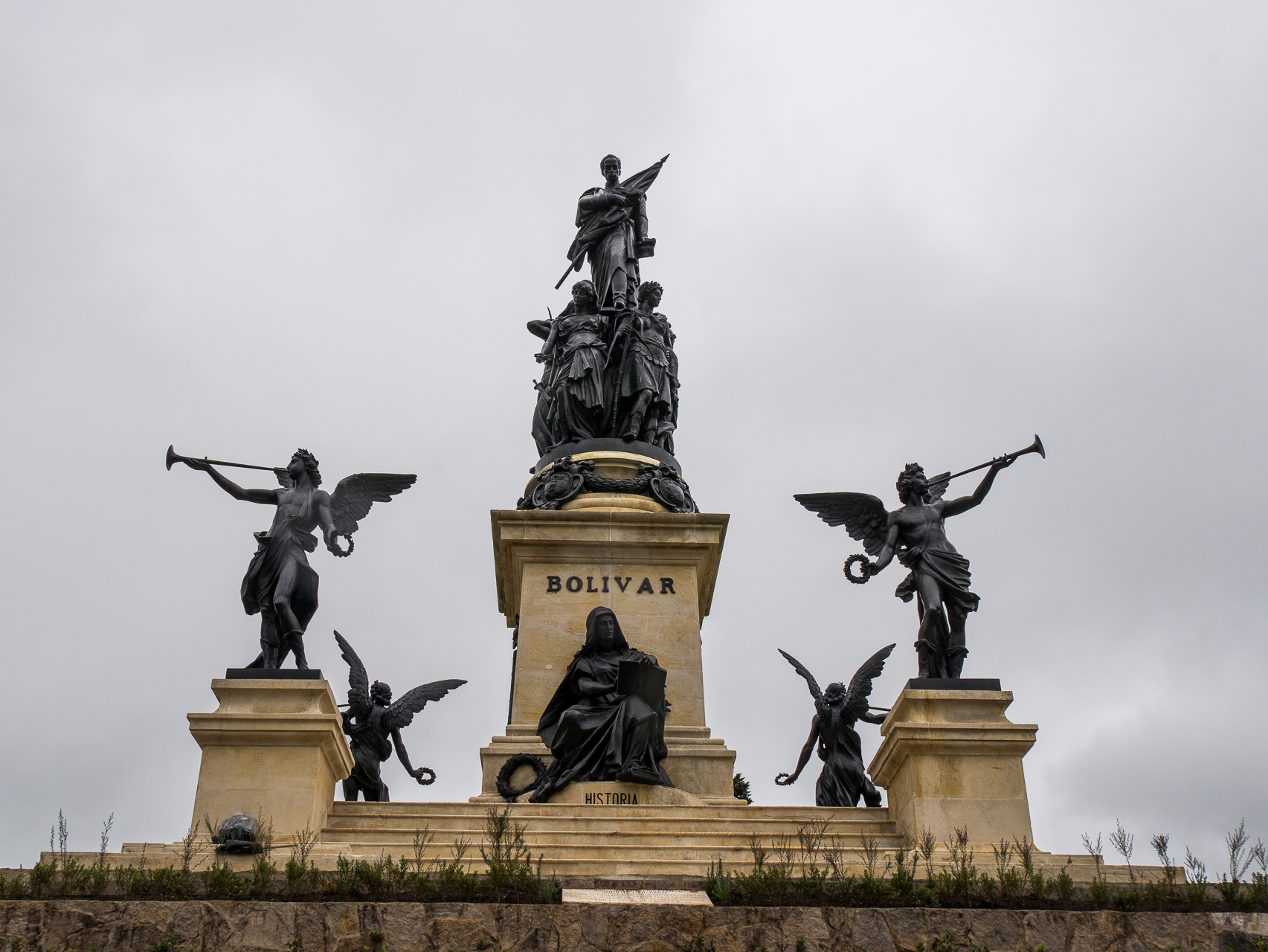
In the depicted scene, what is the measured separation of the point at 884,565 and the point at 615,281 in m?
8.88

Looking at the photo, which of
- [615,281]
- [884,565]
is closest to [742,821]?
[884,565]

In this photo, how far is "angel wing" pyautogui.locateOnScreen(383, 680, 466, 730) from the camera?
53.8ft

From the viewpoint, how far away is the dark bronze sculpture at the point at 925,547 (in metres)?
14.7

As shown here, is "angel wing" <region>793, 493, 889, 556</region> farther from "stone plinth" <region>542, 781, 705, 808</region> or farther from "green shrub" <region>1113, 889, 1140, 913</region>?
"green shrub" <region>1113, 889, 1140, 913</region>

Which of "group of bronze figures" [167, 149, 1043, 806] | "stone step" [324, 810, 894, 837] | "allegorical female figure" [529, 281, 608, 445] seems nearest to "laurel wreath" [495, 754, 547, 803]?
"group of bronze figures" [167, 149, 1043, 806]

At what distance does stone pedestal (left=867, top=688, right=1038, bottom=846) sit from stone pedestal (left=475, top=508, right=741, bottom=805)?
3578 mm

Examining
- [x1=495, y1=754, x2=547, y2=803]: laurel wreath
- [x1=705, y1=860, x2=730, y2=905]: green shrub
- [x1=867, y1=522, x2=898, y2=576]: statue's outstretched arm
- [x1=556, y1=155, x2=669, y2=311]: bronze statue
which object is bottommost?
[x1=705, y1=860, x2=730, y2=905]: green shrub

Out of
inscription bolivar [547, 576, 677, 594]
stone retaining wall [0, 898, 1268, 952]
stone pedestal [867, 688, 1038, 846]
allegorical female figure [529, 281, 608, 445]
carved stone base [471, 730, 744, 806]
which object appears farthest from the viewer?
allegorical female figure [529, 281, 608, 445]

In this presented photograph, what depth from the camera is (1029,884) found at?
9.62m

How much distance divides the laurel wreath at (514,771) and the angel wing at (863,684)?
152 inches

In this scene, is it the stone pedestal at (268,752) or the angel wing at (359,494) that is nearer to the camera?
the stone pedestal at (268,752)

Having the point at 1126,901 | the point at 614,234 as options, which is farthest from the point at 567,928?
the point at 614,234

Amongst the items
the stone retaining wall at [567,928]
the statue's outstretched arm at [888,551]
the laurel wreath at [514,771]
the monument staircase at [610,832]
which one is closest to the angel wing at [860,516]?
the statue's outstretched arm at [888,551]

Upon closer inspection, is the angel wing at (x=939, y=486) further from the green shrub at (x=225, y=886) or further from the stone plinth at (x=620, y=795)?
the green shrub at (x=225, y=886)
